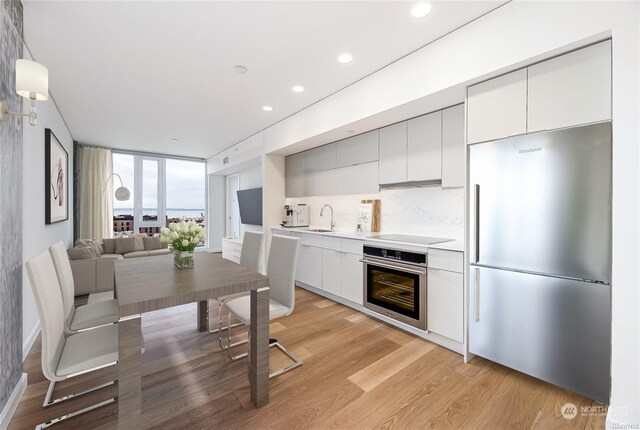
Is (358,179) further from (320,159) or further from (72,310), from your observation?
(72,310)

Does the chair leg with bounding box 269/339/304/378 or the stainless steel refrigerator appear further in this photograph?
the chair leg with bounding box 269/339/304/378

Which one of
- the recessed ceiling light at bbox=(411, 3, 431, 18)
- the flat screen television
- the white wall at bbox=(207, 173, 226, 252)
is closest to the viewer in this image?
the recessed ceiling light at bbox=(411, 3, 431, 18)

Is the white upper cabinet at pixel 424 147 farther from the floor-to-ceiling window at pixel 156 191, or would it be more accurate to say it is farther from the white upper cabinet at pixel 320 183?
the floor-to-ceiling window at pixel 156 191

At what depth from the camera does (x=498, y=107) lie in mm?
2068

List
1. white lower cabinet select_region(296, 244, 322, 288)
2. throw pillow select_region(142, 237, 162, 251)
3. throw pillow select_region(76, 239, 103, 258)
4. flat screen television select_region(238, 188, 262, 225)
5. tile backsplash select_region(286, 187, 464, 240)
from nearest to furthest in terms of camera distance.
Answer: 1. tile backsplash select_region(286, 187, 464, 240)
2. white lower cabinet select_region(296, 244, 322, 288)
3. throw pillow select_region(76, 239, 103, 258)
4. throw pillow select_region(142, 237, 162, 251)
5. flat screen television select_region(238, 188, 262, 225)

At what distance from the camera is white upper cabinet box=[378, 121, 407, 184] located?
3.16 m

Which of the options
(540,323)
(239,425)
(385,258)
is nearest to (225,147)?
(385,258)

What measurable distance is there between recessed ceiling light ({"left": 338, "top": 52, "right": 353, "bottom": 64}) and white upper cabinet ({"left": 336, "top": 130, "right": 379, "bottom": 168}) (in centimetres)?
104

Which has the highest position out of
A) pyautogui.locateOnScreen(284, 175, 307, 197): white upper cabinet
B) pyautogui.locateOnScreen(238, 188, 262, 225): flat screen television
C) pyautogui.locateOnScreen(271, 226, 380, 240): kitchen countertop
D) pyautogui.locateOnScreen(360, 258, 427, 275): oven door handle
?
pyautogui.locateOnScreen(284, 175, 307, 197): white upper cabinet

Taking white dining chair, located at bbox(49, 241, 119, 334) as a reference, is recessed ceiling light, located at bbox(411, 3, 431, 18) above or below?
above

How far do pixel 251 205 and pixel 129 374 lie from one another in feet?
15.8

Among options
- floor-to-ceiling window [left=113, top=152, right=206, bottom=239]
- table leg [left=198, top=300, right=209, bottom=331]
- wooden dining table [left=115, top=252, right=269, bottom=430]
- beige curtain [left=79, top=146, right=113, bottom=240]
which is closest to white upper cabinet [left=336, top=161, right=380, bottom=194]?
wooden dining table [left=115, top=252, right=269, bottom=430]

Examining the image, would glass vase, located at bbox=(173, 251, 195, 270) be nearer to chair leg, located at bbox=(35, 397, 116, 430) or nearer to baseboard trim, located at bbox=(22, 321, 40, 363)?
chair leg, located at bbox=(35, 397, 116, 430)

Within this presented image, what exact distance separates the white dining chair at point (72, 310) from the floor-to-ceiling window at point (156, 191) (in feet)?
14.8
